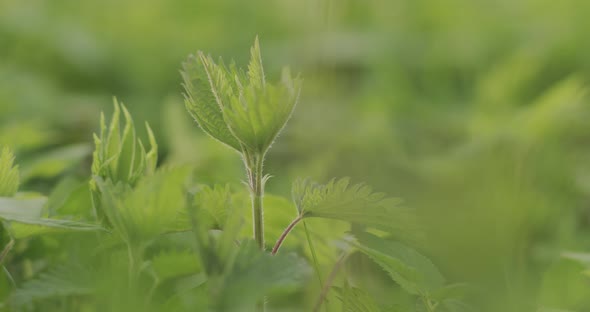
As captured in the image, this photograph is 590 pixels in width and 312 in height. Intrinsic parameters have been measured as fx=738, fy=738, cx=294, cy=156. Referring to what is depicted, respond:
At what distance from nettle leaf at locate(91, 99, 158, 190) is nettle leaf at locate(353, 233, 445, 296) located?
A: 0.19 metres

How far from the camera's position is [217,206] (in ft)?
1.83

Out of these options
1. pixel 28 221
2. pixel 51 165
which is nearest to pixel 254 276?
pixel 28 221

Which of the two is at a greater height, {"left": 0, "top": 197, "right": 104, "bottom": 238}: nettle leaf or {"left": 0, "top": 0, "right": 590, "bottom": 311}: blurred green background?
{"left": 0, "top": 0, "right": 590, "bottom": 311}: blurred green background

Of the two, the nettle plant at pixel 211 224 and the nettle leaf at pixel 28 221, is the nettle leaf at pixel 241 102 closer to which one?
the nettle plant at pixel 211 224

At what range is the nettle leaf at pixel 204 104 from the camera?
1.83 feet

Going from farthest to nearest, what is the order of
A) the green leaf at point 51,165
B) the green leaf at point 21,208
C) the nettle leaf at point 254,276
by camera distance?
the green leaf at point 51,165 < the green leaf at point 21,208 < the nettle leaf at point 254,276

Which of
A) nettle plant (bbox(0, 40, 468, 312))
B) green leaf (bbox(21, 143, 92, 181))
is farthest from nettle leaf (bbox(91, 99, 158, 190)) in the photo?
green leaf (bbox(21, 143, 92, 181))

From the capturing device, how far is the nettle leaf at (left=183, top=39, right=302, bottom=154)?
52cm

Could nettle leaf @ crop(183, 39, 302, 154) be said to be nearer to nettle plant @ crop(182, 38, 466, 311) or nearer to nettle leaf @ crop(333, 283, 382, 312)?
nettle plant @ crop(182, 38, 466, 311)

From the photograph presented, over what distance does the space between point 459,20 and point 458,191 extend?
4.44 ft

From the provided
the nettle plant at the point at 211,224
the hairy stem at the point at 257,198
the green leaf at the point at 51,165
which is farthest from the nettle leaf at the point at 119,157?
the green leaf at the point at 51,165

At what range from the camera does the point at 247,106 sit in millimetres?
518

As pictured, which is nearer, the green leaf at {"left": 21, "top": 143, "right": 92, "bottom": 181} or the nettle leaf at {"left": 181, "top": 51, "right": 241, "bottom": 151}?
the nettle leaf at {"left": 181, "top": 51, "right": 241, "bottom": 151}

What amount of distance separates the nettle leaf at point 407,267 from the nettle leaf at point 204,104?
0.44 feet
